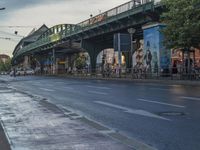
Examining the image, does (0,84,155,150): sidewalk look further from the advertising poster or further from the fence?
the advertising poster

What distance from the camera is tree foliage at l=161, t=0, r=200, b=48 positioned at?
4041 centimetres

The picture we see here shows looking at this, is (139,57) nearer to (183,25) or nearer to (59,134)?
(183,25)

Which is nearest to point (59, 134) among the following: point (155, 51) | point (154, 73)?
point (154, 73)

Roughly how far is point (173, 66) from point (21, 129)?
32.4m

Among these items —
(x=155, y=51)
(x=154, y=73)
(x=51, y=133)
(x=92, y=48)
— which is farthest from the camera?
(x=92, y=48)

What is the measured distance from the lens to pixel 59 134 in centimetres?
1089

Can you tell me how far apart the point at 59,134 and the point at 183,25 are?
31782 mm

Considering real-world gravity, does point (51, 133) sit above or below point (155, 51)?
below

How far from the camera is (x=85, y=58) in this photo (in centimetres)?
14012

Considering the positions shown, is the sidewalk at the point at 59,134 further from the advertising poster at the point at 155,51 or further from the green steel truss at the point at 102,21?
the green steel truss at the point at 102,21

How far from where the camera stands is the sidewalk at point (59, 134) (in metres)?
9.36

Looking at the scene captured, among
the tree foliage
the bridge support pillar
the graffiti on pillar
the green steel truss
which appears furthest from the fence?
the bridge support pillar

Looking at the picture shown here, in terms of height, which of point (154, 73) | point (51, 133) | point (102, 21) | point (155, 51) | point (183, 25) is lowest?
point (51, 133)

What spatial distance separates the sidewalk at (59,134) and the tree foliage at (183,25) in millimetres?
26540
